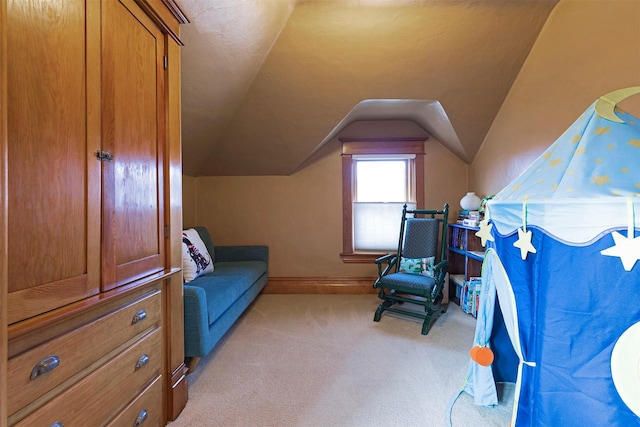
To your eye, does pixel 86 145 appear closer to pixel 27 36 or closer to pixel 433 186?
pixel 27 36

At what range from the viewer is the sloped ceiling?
216 cm

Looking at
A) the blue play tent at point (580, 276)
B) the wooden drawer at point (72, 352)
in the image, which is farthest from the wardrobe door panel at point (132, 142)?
the blue play tent at point (580, 276)

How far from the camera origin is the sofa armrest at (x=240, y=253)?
350 cm

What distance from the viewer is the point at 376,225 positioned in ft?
12.5

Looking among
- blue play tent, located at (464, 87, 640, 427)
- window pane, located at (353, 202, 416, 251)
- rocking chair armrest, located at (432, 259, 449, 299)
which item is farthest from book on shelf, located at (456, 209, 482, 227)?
blue play tent, located at (464, 87, 640, 427)

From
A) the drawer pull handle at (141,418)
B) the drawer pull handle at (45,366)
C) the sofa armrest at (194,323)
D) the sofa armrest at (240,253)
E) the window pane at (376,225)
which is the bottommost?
the drawer pull handle at (141,418)

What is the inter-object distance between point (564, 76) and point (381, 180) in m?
2.04

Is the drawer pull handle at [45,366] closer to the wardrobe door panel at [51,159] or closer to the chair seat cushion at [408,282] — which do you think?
the wardrobe door panel at [51,159]

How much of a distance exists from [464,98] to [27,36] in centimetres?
313

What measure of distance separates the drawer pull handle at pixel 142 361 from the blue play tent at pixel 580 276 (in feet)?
5.47

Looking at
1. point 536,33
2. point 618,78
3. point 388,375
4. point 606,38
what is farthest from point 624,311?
point 536,33

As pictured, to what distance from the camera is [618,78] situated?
5.65 feet

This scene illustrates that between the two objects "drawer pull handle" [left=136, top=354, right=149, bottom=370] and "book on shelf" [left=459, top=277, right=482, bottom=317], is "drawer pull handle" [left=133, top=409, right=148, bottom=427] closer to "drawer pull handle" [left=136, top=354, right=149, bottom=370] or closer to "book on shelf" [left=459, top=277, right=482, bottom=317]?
"drawer pull handle" [left=136, top=354, right=149, bottom=370]

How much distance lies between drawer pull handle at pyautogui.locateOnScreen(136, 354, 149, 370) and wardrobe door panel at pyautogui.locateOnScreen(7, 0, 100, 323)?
0.43 meters
